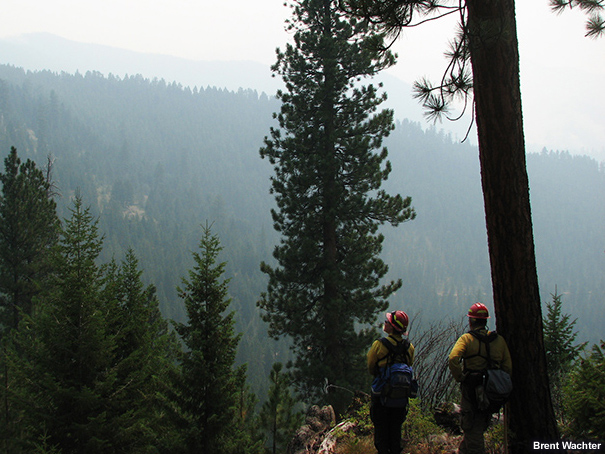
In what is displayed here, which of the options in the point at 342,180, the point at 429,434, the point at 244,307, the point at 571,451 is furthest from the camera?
the point at 244,307

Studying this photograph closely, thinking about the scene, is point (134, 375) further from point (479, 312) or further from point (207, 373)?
point (479, 312)

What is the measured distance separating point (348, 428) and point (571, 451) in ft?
8.33

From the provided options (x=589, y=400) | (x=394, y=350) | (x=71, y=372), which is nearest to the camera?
(x=589, y=400)

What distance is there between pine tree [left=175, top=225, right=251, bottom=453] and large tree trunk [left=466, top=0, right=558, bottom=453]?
4835 millimetres

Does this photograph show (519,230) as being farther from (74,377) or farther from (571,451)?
(74,377)

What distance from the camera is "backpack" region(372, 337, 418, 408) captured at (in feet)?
12.5

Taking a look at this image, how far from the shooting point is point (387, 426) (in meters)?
4.03

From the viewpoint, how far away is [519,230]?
372cm

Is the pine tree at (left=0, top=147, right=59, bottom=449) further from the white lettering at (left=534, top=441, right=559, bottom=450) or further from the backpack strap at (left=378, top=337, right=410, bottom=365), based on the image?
the white lettering at (left=534, top=441, right=559, bottom=450)

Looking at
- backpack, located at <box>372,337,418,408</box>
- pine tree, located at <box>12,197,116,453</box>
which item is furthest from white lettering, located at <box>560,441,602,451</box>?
pine tree, located at <box>12,197,116,453</box>

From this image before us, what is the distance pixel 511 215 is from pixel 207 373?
18.5 ft

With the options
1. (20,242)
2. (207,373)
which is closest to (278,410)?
(207,373)

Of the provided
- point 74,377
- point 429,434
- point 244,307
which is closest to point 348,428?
point 429,434

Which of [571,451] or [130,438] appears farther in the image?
[130,438]
